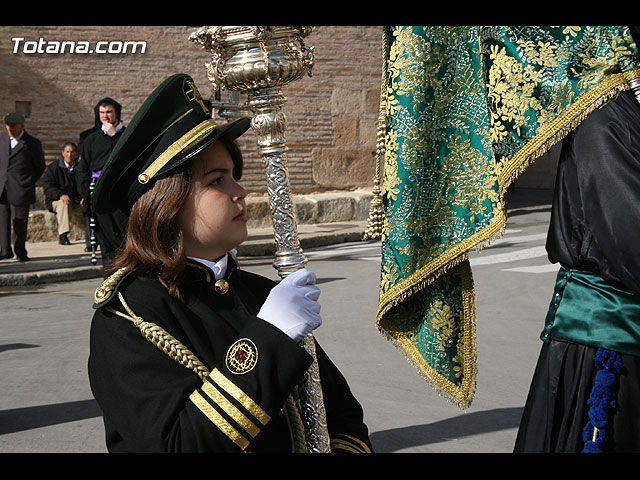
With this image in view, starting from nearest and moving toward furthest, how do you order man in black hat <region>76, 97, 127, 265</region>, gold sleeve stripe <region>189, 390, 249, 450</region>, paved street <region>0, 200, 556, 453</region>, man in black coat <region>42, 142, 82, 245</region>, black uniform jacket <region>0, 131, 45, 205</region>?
gold sleeve stripe <region>189, 390, 249, 450</region> < paved street <region>0, 200, 556, 453</region> < man in black hat <region>76, 97, 127, 265</region> < black uniform jacket <region>0, 131, 45, 205</region> < man in black coat <region>42, 142, 82, 245</region>

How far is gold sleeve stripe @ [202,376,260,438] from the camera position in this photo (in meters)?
1.91

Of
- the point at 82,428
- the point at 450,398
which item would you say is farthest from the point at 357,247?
the point at 450,398

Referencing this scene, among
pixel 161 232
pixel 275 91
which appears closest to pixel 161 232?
pixel 161 232

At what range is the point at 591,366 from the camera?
7.98ft

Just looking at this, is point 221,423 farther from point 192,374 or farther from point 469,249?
point 469,249

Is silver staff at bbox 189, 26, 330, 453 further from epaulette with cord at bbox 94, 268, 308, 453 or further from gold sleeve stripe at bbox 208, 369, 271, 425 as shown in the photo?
gold sleeve stripe at bbox 208, 369, 271, 425

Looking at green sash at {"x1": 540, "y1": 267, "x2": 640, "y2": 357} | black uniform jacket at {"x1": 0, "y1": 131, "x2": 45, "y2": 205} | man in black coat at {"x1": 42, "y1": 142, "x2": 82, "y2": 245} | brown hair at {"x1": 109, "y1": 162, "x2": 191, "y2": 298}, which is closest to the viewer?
brown hair at {"x1": 109, "y1": 162, "x2": 191, "y2": 298}

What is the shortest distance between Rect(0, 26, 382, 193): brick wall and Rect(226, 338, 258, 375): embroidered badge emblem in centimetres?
1174

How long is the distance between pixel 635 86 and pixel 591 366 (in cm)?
77

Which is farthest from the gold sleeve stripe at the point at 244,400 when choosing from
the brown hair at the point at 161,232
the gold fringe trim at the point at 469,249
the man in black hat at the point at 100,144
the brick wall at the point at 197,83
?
the brick wall at the point at 197,83

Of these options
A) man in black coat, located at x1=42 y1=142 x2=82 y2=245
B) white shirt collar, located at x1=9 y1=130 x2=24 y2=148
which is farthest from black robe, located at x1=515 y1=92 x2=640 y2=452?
man in black coat, located at x1=42 y1=142 x2=82 y2=245

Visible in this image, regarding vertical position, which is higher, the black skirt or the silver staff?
the silver staff

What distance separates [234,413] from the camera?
1.90m
